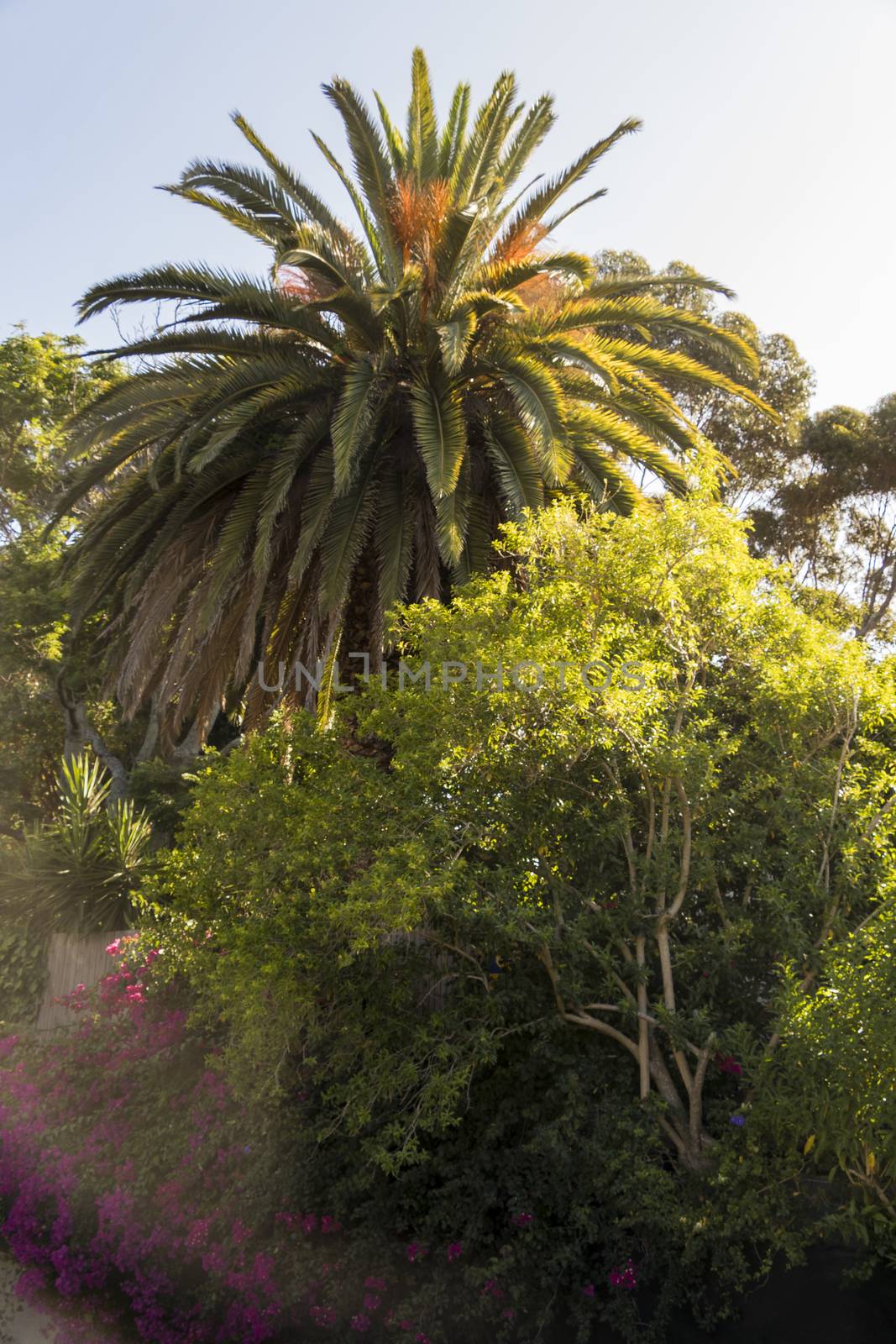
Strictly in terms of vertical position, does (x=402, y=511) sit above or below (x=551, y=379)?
below

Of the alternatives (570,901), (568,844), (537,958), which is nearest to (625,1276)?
(537,958)

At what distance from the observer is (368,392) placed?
370 inches

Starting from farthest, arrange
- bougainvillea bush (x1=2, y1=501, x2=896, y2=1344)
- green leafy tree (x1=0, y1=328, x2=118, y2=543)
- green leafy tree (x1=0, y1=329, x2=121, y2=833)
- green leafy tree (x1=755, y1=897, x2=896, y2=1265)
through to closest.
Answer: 1. green leafy tree (x1=0, y1=328, x2=118, y2=543)
2. green leafy tree (x1=0, y1=329, x2=121, y2=833)
3. bougainvillea bush (x1=2, y1=501, x2=896, y2=1344)
4. green leafy tree (x1=755, y1=897, x2=896, y2=1265)

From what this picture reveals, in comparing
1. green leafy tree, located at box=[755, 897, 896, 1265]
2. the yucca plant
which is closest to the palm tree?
the yucca plant

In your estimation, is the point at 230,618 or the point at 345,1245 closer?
the point at 345,1245

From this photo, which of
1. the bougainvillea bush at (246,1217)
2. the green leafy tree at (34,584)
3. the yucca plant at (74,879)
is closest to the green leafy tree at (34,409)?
the green leafy tree at (34,584)

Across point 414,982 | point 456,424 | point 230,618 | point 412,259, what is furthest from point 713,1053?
point 412,259

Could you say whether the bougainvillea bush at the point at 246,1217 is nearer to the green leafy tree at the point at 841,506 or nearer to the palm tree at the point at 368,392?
the palm tree at the point at 368,392

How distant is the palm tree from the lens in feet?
32.6

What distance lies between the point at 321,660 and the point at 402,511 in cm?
169

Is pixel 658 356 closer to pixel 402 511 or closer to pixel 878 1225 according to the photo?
pixel 402 511

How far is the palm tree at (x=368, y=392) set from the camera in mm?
9922

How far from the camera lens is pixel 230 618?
37.8ft

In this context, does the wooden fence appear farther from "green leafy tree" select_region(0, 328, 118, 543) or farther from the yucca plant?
"green leafy tree" select_region(0, 328, 118, 543)
